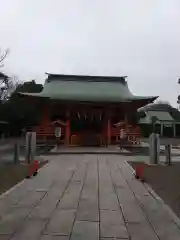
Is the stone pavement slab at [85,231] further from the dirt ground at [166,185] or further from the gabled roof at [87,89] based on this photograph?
the gabled roof at [87,89]

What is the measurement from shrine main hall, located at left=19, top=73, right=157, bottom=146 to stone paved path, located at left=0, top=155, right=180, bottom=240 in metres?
18.3

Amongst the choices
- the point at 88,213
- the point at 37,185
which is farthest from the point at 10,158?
the point at 88,213

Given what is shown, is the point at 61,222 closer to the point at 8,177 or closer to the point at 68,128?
the point at 8,177

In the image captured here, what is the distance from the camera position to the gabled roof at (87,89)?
28156mm

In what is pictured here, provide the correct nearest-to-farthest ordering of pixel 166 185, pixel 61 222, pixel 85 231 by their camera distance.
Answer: pixel 85 231
pixel 61 222
pixel 166 185

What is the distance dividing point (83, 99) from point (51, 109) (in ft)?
9.44

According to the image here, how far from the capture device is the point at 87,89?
104 ft

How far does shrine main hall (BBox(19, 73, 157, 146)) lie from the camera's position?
2783cm

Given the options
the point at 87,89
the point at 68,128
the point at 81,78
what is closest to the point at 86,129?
the point at 68,128

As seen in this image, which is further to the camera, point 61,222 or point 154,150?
point 154,150

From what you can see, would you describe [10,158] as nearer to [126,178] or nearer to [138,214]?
[126,178]

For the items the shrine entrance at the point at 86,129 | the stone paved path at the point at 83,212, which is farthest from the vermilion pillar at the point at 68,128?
the stone paved path at the point at 83,212

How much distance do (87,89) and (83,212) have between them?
85.7 ft

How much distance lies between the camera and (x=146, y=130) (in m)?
50.1
